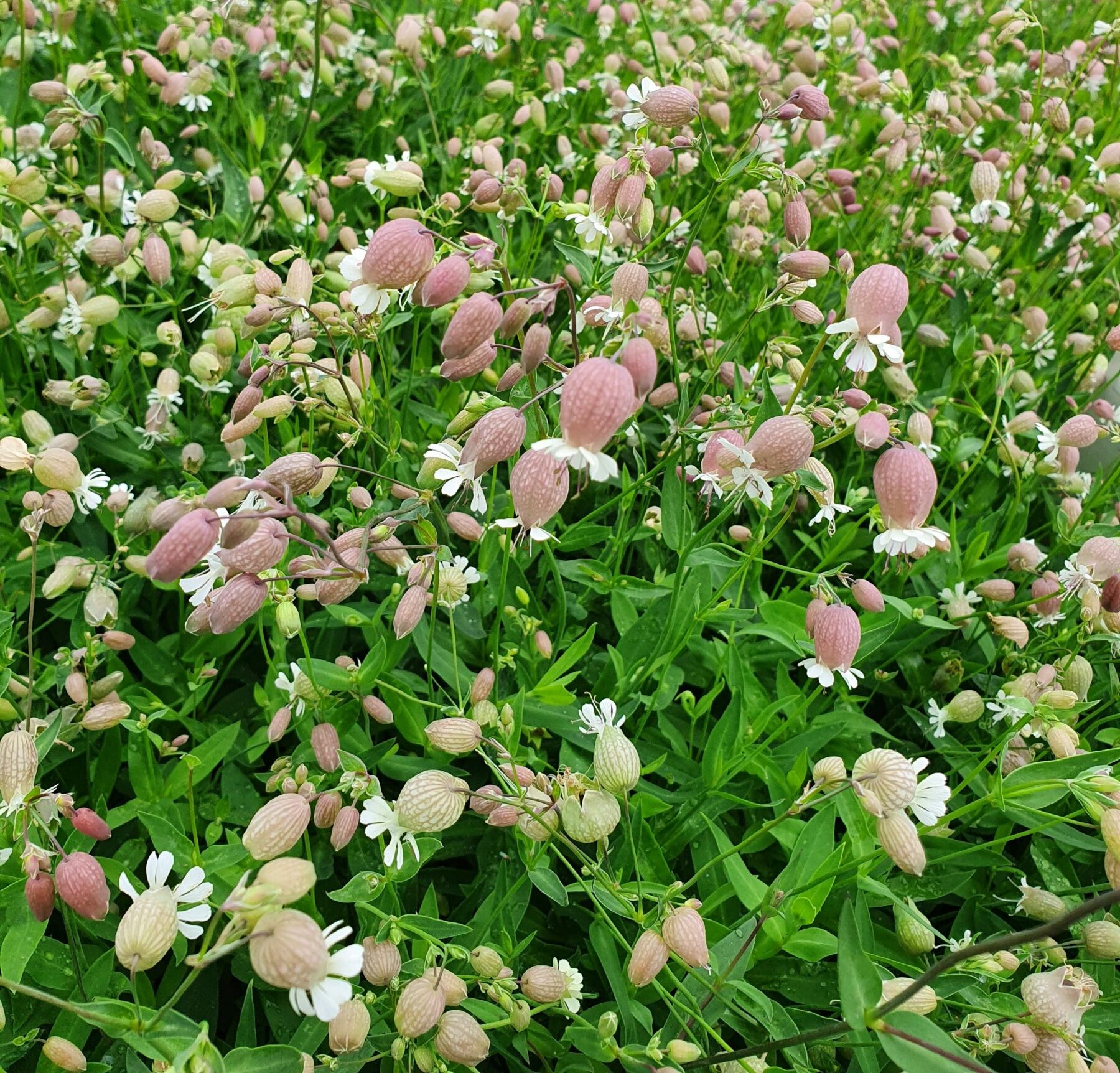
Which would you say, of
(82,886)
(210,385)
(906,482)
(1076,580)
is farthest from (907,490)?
(210,385)

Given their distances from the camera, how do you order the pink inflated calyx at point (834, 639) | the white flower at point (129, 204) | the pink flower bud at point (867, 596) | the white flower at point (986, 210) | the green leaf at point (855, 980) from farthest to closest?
the white flower at point (986, 210)
the white flower at point (129, 204)
the pink flower bud at point (867, 596)
the pink inflated calyx at point (834, 639)
the green leaf at point (855, 980)

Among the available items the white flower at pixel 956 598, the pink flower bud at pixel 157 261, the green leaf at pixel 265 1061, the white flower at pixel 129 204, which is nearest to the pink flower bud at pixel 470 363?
the green leaf at pixel 265 1061

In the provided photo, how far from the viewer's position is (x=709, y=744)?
1571 mm

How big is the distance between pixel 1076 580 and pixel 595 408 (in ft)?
3.57

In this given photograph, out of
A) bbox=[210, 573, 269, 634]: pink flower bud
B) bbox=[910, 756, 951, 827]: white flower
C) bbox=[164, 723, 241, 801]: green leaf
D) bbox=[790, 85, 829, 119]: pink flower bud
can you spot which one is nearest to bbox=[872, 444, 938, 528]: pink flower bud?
bbox=[910, 756, 951, 827]: white flower

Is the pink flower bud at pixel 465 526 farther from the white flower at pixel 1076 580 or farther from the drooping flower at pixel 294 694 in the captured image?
the white flower at pixel 1076 580

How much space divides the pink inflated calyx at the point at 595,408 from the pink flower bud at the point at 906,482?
0.43 metres

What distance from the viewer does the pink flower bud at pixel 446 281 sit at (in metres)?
1.19

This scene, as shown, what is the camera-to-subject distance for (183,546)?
0.98m

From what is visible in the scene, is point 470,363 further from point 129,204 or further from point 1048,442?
point 1048,442

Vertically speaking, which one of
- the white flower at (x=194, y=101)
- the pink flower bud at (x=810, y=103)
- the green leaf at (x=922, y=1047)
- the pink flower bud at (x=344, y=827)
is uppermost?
the pink flower bud at (x=810, y=103)

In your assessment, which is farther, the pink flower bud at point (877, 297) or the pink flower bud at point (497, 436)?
the pink flower bud at point (877, 297)

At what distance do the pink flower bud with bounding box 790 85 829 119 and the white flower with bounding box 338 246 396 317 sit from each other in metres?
0.68

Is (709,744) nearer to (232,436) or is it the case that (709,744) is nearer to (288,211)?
(232,436)
